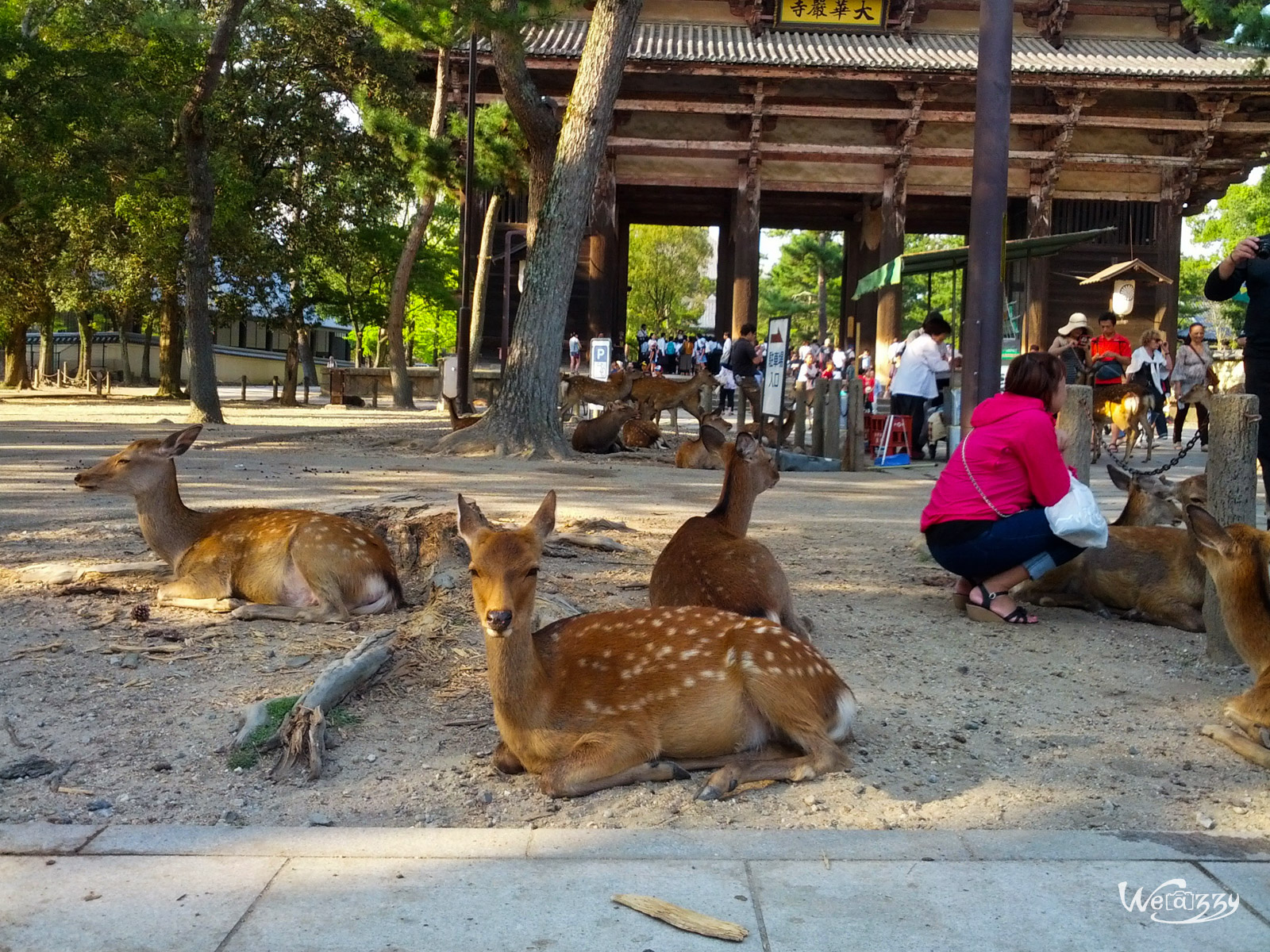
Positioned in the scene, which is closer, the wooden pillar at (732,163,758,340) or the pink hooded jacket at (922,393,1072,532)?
the pink hooded jacket at (922,393,1072,532)

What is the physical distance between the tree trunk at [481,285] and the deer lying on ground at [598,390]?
2425 millimetres

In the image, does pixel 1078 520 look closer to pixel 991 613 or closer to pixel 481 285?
pixel 991 613

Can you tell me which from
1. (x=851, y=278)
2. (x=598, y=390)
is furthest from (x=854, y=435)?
(x=851, y=278)

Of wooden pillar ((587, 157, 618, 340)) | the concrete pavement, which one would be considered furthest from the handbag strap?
wooden pillar ((587, 157, 618, 340))

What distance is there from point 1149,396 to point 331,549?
1286 centimetres

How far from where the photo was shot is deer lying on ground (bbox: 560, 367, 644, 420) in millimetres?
20234

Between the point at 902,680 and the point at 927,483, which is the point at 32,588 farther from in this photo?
the point at 927,483

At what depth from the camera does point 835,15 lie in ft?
85.1

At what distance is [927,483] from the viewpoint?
12625 millimetres

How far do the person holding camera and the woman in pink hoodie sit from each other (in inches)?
50.6

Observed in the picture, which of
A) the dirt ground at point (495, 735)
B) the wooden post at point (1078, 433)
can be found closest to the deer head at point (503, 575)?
the dirt ground at point (495, 735)

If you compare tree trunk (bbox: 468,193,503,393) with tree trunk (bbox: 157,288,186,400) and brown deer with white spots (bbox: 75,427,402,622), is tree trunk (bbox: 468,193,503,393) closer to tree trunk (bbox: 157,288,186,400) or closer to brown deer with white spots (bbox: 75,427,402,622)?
tree trunk (bbox: 157,288,186,400)

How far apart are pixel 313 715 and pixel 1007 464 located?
3.53 m

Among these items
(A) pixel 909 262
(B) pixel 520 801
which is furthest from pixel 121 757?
(A) pixel 909 262
